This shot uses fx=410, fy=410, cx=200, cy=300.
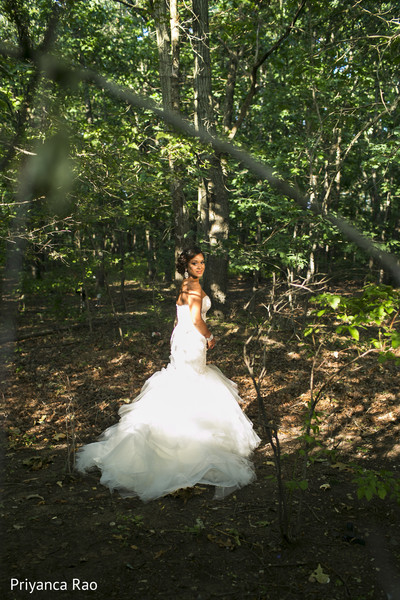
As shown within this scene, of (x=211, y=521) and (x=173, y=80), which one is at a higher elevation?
(x=173, y=80)

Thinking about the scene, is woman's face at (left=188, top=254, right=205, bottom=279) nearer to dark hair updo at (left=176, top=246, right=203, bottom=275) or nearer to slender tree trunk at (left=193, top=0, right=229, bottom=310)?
dark hair updo at (left=176, top=246, right=203, bottom=275)

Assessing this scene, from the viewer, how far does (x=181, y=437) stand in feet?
15.5

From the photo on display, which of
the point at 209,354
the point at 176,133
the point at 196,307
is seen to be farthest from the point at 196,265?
the point at 209,354

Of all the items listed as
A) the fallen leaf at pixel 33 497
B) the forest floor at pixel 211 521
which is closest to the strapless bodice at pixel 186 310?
the forest floor at pixel 211 521

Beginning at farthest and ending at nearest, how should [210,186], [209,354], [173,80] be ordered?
[210,186] < [209,354] < [173,80]

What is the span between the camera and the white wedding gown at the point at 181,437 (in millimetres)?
4281

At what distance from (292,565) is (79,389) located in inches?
227

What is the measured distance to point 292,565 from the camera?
117 inches

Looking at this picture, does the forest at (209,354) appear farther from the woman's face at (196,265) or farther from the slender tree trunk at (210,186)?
the woman's face at (196,265)

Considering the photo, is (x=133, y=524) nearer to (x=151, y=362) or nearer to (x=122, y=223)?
(x=151, y=362)

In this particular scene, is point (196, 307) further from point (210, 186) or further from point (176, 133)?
point (210, 186)

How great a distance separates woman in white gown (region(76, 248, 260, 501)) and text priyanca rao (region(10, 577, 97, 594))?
1.27 metres

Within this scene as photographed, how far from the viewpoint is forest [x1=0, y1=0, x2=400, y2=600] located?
9.83 ft

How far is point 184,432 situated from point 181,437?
7 cm
